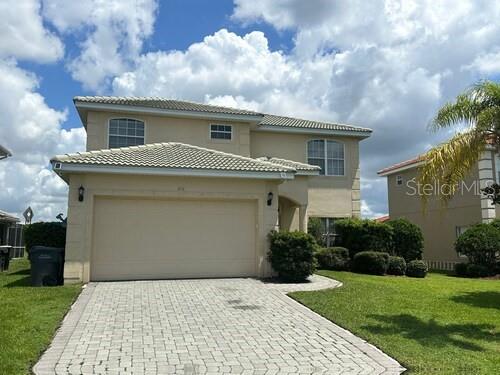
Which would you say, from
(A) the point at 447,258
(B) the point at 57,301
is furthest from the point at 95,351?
(A) the point at 447,258

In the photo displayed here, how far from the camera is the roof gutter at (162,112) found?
19.2 meters

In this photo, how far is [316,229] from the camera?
20922 millimetres

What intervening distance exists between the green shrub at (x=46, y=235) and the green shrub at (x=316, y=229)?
33.6 ft

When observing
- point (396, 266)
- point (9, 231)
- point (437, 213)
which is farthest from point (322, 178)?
point (9, 231)

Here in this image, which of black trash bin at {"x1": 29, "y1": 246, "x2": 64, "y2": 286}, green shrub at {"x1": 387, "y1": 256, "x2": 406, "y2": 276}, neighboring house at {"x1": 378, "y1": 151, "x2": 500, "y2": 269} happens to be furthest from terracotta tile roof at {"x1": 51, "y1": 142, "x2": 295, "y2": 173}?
neighboring house at {"x1": 378, "y1": 151, "x2": 500, "y2": 269}

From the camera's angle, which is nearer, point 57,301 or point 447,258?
point 57,301

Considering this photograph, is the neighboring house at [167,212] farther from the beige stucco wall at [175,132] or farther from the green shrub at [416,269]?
the green shrub at [416,269]

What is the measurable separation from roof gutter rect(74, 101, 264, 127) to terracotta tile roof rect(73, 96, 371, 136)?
0.09m

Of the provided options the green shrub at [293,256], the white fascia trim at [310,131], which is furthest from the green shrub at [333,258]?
the white fascia trim at [310,131]

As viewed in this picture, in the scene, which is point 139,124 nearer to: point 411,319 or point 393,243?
point 393,243

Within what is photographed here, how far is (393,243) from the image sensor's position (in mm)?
20078

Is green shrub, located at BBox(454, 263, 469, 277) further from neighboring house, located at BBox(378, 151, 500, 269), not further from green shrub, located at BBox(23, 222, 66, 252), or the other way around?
green shrub, located at BBox(23, 222, 66, 252)

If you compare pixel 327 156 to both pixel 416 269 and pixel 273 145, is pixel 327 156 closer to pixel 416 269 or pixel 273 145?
pixel 273 145

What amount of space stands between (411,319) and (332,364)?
11.6 feet
